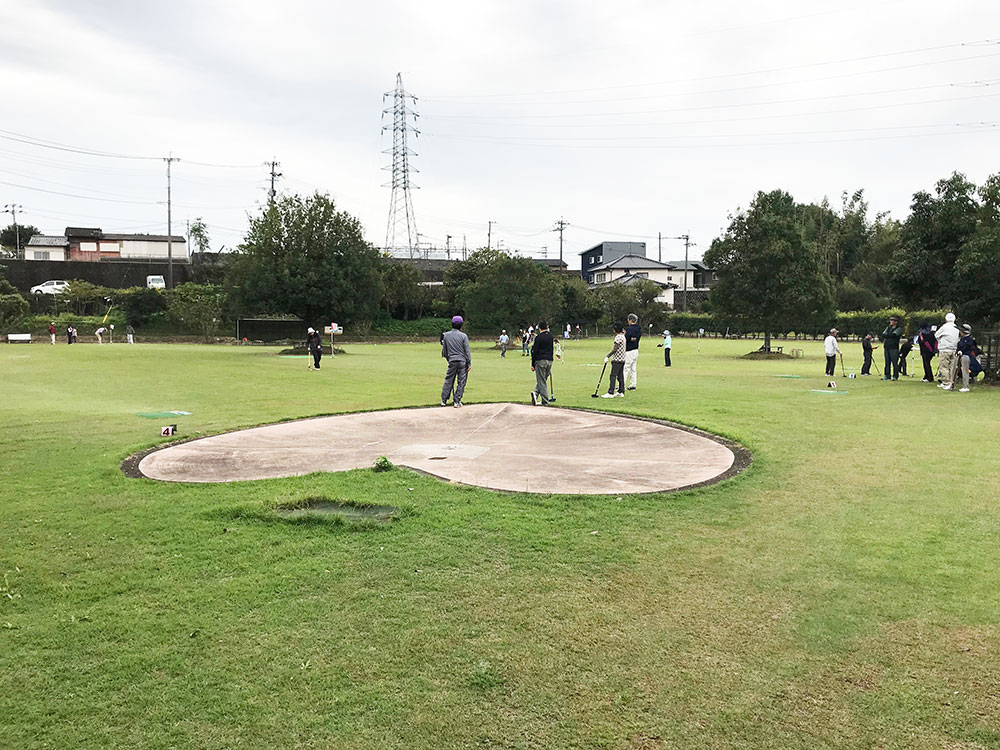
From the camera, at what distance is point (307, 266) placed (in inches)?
1730

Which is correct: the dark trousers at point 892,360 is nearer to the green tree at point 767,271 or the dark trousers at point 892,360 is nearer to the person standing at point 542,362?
the person standing at point 542,362

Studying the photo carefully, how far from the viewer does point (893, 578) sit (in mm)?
5527

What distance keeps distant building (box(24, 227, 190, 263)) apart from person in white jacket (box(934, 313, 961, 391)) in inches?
2950

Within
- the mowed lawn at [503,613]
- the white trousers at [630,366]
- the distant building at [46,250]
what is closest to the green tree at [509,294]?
the white trousers at [630,366]

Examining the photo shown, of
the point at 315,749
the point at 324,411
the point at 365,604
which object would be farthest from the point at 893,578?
the point at 324,411

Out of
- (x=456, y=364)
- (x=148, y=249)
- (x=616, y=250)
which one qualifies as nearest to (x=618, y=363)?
(x=456, y=364)

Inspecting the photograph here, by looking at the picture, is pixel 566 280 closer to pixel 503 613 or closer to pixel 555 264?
pixel 555 264

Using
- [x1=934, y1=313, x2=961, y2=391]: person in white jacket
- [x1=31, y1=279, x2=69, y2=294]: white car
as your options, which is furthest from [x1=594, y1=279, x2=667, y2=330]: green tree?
[x1=934, y1=313, x2=961, y2=391]: person in white jacket

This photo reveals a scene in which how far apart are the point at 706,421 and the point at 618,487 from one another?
5546 millimetres

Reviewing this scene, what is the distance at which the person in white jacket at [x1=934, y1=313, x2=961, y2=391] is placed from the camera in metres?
19.9

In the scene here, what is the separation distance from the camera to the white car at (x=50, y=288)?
6519 centimetres

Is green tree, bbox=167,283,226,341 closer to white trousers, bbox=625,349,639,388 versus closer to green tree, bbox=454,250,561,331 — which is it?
green tree, bbox=454,250,561,331

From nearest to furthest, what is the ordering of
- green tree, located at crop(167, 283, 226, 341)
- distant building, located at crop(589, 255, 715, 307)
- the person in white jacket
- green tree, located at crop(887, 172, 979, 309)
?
the person in white jacket
green tree, located at crop(887, 172, 979, 309)
green tree, located at crop(167, 283, 226, 341)
distant building, located at crop(589, 255, 715, 307)

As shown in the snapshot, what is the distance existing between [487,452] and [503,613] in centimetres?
539
